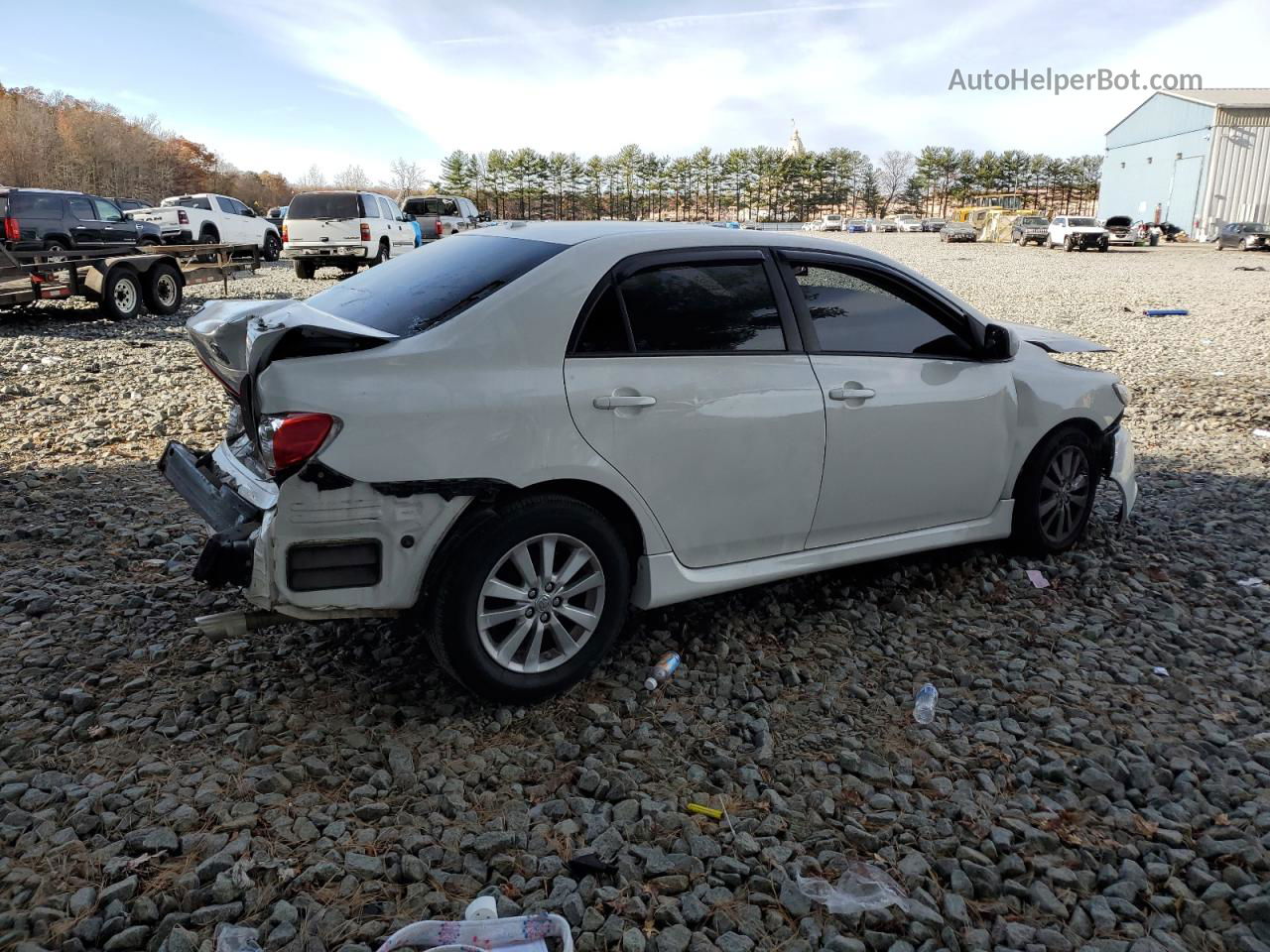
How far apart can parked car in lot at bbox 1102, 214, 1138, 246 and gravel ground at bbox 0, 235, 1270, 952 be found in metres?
45.7

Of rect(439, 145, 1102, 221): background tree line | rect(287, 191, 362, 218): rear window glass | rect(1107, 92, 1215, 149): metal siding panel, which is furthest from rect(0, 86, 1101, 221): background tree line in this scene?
rect(287, 191, 362, 218): rear window glass

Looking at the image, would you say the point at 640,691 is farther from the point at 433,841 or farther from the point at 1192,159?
the point at 1192,159

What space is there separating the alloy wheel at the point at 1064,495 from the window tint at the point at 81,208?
1943cm

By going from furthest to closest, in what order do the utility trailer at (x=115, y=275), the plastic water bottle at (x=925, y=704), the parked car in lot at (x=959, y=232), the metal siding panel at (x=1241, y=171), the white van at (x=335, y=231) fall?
the parked car in lot at (x=959, y=232)
the metal siding panel at (x=1241, y=171)
the white van at (x=335, y=231)
the utility trailer at (x=115, y=275)
the plastic water bottle at (x=925, y=704)

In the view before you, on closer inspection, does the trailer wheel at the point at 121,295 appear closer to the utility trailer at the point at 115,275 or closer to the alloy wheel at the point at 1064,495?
the utility trailer at the point at 115,275

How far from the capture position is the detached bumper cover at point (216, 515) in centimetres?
312

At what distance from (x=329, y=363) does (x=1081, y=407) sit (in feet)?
12.5

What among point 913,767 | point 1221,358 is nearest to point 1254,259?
point 1221,358

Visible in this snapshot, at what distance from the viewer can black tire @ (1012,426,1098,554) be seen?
190 inches

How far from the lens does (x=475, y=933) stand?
7.91ft

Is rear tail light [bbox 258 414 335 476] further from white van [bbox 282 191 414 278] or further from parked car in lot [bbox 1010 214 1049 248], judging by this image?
parked car in lot [bbox 1010 214 1049 248]

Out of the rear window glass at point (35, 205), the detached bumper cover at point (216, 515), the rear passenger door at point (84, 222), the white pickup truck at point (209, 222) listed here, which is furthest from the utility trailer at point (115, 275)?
the detached bumper cover at point (216, 515)

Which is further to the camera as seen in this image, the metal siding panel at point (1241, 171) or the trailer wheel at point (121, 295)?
the metal siding panel at point (1241, 171)

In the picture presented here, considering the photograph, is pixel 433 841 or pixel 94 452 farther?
pixel 94 452
